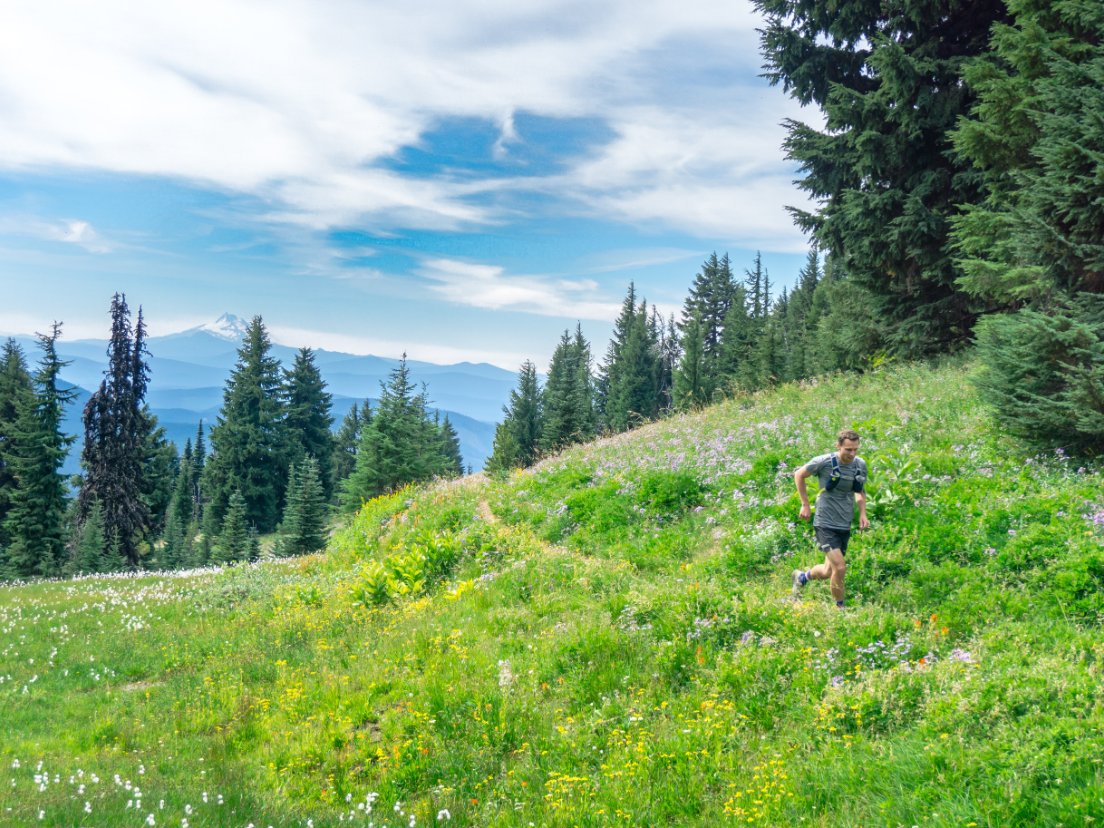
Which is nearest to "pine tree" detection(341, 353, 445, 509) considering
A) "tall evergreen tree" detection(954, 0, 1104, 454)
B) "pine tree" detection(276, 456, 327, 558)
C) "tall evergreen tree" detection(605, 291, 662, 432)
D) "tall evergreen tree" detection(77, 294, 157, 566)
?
A: "pine tree" detection(276, 456, 327, 558)

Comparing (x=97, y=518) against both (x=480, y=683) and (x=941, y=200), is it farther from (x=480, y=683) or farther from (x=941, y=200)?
(x=941, y=200)

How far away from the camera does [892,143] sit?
1762cm

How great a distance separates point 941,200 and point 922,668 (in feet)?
56.1

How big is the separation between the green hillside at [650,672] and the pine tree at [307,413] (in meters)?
46.4

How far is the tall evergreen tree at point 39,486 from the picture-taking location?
34.3m

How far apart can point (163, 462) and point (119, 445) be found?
19.9 meters

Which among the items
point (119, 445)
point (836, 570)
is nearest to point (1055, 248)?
point (836, 570)

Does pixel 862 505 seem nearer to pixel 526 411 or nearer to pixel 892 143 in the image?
pixel 892 143

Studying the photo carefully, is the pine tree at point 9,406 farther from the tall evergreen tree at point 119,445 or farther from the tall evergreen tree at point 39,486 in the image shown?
the tall evergreen tree at point 119,445

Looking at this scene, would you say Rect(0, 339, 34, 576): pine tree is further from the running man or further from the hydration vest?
the hydration vest

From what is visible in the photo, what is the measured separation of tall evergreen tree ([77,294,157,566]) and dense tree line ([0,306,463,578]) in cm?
8

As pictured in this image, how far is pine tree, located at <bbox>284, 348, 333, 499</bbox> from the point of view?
5800cm

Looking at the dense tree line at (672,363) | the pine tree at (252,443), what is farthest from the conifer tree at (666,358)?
the pine tree at (252,443)

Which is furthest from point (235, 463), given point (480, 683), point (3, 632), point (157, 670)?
point (480, 683)
